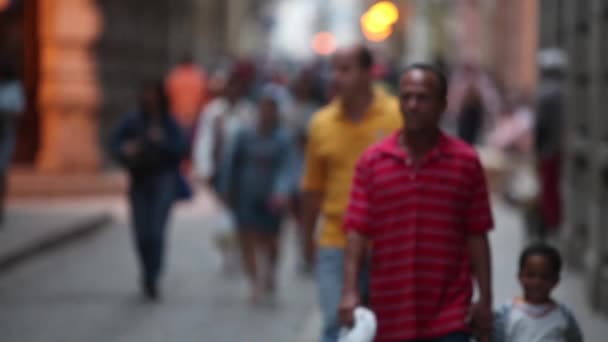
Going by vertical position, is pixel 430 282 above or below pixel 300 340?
above

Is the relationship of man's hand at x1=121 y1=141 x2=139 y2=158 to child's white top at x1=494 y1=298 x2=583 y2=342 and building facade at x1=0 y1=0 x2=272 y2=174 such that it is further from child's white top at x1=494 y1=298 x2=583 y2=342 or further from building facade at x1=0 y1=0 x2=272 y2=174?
building facade at x1=0 y1=0 x2=272 y2=174

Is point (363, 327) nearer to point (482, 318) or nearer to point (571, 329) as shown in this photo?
point (482, 318)

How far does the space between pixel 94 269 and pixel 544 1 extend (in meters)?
6.11

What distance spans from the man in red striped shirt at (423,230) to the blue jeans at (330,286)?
1477mm

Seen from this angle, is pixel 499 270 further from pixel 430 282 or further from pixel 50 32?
pixel 50 32

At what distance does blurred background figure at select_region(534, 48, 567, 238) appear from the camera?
50.5ft

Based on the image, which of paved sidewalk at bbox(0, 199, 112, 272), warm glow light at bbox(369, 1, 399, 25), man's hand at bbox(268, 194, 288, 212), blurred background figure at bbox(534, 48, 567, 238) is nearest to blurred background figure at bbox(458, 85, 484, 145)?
paved sidewalk at bbox(0, 199, 112, 272)

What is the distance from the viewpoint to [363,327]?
5.91 meters

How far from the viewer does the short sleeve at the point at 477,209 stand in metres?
6.24

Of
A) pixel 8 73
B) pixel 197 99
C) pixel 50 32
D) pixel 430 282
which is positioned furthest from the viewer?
pixel 197 99

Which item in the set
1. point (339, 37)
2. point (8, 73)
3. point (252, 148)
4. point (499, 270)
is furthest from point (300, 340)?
point (339, 37)

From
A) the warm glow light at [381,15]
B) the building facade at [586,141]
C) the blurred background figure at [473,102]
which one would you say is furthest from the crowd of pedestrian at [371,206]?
the blurred background figure at [473,102]

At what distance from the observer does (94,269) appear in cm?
1575

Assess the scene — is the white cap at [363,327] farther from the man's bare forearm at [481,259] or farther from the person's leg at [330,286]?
the person's leg at [330,286]
